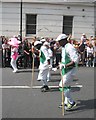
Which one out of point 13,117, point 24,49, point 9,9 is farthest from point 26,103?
point 9,9

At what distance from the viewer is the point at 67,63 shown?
27.8 ft

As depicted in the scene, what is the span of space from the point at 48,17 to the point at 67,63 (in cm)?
1997

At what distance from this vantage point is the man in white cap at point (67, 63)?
8.25m

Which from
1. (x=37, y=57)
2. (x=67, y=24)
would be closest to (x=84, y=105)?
(x=37, y=57)

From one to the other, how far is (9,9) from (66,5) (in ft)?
16.6

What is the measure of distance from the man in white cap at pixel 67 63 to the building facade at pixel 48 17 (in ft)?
62.4

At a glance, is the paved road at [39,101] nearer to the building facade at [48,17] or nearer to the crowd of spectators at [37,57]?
the crowd of spectators at [37,57]

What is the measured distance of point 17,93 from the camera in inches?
415

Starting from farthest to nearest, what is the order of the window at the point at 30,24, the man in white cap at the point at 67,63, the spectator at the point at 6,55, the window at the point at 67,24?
1. the window at the point at 67,24
2. the window at the point at 30,24
3. the spectator at the point at 6,55
4. the man in white cap at the point at 67,63

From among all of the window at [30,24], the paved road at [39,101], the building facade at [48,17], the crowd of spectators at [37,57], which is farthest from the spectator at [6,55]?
the window at [30,24]

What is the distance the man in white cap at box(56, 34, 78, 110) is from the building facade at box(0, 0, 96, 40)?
62.4ft

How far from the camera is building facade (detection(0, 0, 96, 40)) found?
27.6 metres

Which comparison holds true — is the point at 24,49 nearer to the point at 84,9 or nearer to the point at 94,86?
the point at 94,86

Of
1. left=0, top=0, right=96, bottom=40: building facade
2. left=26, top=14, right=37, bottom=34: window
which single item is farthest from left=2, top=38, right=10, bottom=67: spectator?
left=26, top=14, right=37, bottom=34: window
